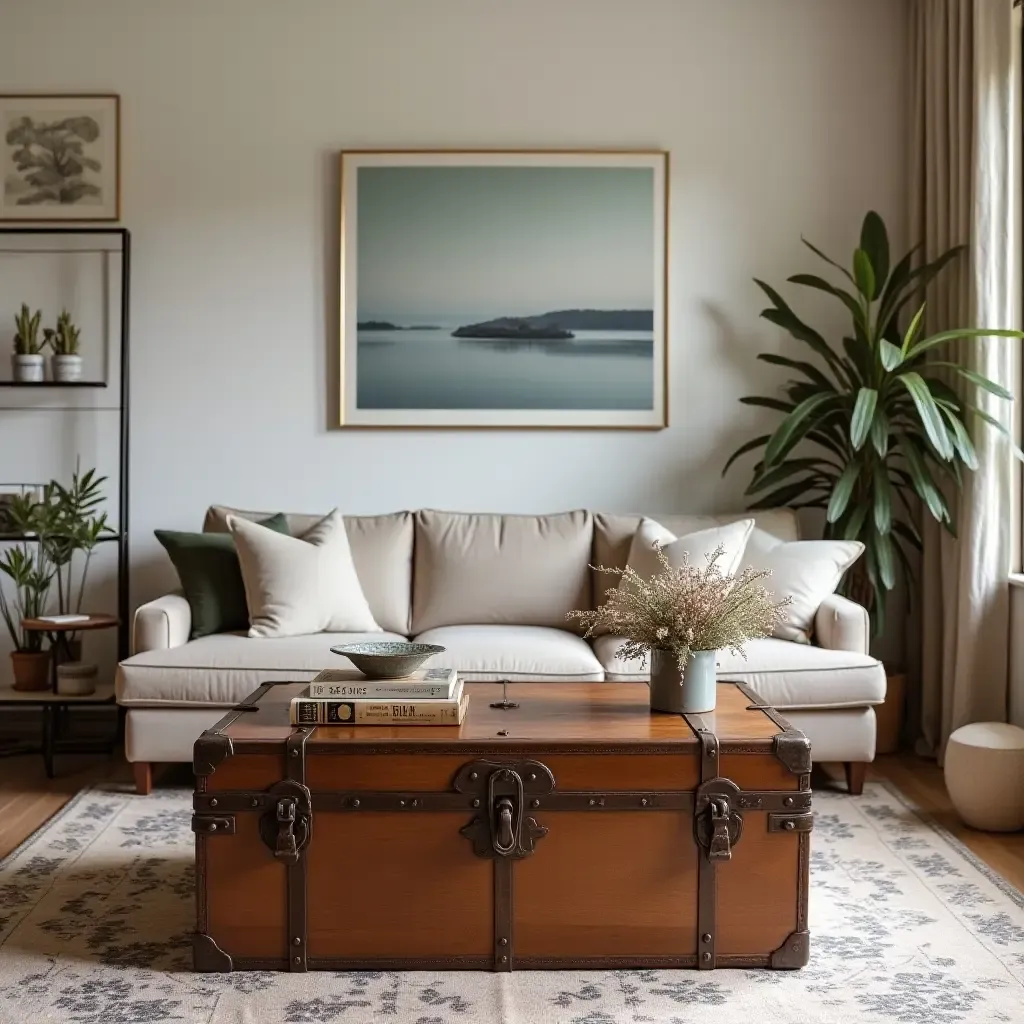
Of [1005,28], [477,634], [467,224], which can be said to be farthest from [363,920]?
[1005,28]

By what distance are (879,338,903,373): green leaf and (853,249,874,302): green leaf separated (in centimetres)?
31

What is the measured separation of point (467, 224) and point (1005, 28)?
2063mm

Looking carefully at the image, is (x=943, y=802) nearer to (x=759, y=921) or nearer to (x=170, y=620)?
(x=759, y=921)

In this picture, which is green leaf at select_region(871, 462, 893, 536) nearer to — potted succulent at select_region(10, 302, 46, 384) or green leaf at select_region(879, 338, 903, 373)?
green leaf at select_region(879, 338, 903, 373)

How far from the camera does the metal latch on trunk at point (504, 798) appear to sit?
251 cm

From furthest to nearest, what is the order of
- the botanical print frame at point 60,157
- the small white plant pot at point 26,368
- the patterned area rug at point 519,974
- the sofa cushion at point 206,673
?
1. the botanical print frame at point 60,157
2. the small white plant pot at point 26,368
3. the sofa cushion at point 206,673
4. the patterned area rug at point 519,974

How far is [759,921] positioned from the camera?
2.55m

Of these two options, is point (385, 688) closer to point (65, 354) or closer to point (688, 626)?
point (688, 626)

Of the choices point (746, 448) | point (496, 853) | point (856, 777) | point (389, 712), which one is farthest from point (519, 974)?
point (746, 448)

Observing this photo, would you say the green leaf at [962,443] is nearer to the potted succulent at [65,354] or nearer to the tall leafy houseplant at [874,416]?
the tall leafy houseplant at [874,416]

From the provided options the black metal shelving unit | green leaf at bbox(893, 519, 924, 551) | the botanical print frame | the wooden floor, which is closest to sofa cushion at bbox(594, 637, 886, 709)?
the wooden floor

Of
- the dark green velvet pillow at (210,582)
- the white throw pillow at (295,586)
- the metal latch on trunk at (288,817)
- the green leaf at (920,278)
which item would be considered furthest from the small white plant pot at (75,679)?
the green leaf at (920,278)

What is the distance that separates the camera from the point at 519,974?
2527 mm

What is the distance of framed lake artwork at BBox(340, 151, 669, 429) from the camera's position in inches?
190
